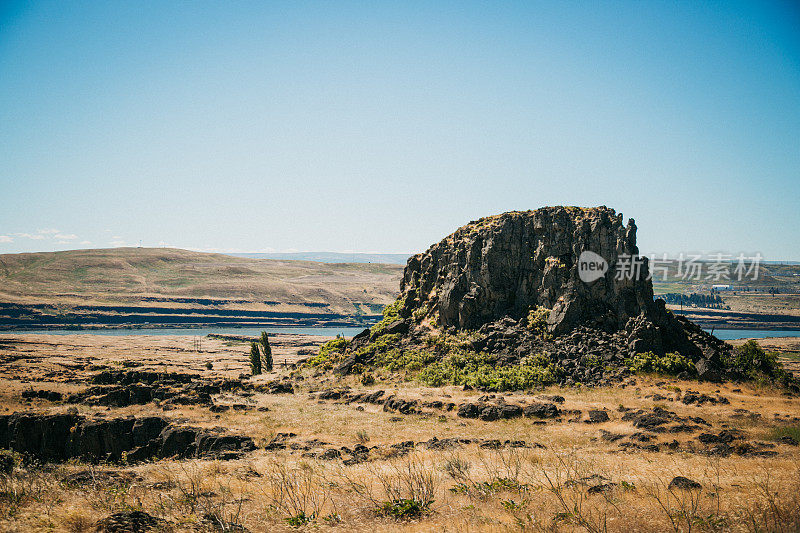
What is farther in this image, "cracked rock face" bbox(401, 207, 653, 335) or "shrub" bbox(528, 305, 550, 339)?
A: "shrub" bbox(528, 305, 550, 339)

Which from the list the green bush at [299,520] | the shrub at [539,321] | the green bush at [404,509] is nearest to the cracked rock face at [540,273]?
the shrub at [539,321]

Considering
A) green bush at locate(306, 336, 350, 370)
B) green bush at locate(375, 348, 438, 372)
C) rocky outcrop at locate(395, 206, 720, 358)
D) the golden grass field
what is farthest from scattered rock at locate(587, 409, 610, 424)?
green bush at locate(306, 336, 350, 370)

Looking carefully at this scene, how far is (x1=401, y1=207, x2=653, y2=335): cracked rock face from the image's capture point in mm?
44906

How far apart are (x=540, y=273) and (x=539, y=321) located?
18.9 feet

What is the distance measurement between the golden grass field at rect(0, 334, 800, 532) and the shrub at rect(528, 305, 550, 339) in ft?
36.5

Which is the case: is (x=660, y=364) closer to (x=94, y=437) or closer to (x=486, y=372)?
(x=486, y=372)

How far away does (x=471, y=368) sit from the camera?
45.6m

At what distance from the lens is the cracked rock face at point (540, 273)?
147 ft

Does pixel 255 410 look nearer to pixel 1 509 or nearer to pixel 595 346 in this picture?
pixel 1 509

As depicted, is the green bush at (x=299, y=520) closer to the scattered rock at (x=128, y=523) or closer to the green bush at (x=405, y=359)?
the scattered rock at (x=128, y=523)

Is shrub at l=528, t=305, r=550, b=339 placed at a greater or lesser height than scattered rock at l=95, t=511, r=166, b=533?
greater

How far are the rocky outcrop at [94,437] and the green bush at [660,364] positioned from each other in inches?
1319

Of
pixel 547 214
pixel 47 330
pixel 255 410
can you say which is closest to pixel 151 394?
pixel 255 410

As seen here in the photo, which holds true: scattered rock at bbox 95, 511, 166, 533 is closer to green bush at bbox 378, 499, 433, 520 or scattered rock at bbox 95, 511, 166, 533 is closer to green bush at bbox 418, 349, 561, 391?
green bush at bbox 378, 499, 433, 520
